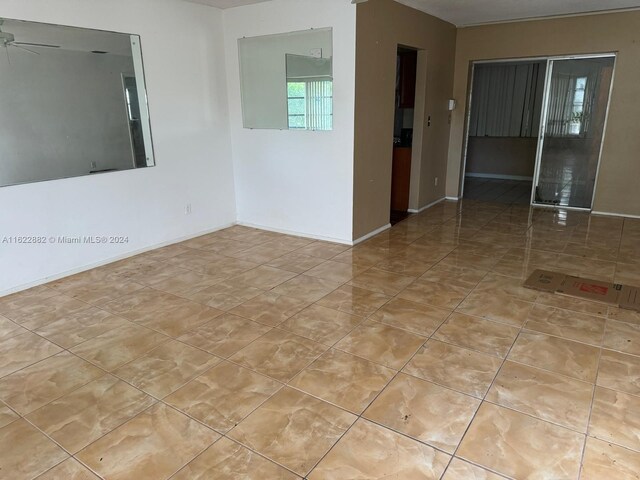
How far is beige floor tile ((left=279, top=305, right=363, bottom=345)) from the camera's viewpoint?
2898 millimetres

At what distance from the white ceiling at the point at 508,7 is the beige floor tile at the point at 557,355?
3829mm

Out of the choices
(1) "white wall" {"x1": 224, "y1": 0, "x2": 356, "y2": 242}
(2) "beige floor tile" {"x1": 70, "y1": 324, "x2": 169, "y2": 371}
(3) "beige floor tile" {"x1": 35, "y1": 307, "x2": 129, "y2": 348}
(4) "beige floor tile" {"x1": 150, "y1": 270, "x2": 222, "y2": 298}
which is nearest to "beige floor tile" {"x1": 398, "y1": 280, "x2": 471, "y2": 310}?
(1) "white wall" {"x1": 224, "y1": 0, "x2": 356, "y2": 242}

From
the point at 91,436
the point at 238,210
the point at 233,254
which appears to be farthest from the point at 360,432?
the point at 238,210

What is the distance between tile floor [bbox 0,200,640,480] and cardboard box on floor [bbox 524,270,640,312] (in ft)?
0.42

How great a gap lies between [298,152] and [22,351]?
320 cm

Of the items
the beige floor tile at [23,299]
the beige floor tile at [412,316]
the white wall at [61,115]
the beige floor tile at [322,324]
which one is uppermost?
the white wall at [61,115]

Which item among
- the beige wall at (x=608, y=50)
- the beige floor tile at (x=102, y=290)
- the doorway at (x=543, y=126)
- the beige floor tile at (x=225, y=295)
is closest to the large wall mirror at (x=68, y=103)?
the beige floor tile at (x=102, y=290)

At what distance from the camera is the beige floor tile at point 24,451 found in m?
1.85

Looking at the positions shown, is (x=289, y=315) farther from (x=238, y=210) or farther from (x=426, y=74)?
(x=426, y=74)

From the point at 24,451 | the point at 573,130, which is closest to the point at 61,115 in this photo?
the point at 24,451

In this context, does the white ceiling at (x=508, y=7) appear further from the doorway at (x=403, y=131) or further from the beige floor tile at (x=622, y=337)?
the beige floor tile at (x=622, y=337)

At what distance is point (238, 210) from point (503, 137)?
5.68m

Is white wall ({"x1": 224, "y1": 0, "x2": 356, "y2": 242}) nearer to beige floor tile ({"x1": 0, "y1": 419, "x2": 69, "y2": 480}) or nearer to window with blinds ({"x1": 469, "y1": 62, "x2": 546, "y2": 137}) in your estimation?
beige floor tile ({"x1": 0, "y1": 419, "x2": 69, "y2": 480})

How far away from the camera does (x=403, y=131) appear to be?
20.5 feet
